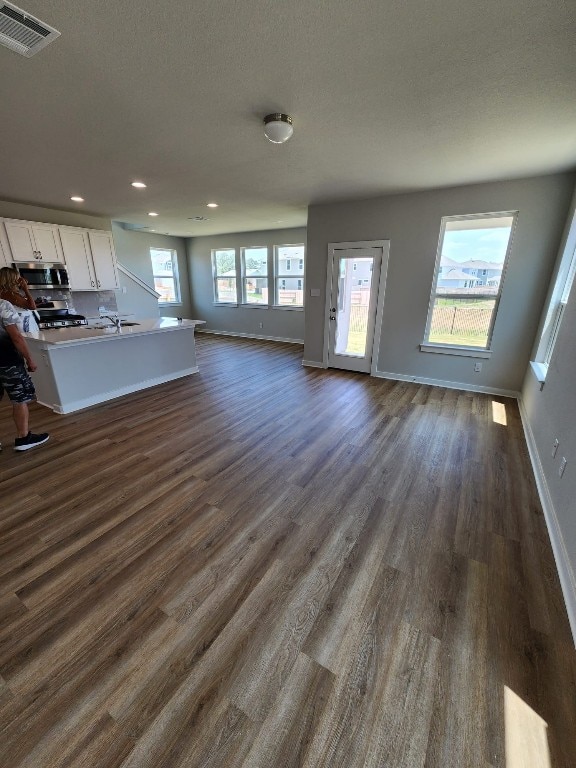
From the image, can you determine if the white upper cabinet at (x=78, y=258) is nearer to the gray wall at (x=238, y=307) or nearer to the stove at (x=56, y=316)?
the stove at (x=56, y=316)

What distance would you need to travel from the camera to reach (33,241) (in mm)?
5102

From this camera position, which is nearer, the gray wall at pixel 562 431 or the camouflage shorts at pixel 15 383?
the gray wall at pixel 562 431

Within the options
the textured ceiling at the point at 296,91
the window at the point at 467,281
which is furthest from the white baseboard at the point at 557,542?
the textured ceiling at the point at 296,91

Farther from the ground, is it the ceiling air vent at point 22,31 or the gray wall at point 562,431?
the ceiling air vent at point 22,31

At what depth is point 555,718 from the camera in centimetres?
111

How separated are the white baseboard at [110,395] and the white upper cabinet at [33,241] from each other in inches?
111

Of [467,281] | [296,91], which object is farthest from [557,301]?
[296,91]

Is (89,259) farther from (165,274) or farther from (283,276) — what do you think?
(283,276)

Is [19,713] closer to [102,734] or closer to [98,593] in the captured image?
[102,734]

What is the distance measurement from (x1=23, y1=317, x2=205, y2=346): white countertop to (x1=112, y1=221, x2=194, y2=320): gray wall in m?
2.91

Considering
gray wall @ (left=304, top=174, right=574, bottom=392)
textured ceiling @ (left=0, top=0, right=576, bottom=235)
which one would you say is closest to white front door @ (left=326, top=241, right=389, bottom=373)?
gray wall @ (left=304, top=174, right=574, bottom=392)

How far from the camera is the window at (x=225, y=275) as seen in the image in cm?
840

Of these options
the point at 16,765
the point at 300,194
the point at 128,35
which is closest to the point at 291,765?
the point at 16,765

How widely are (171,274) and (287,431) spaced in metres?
7.54
